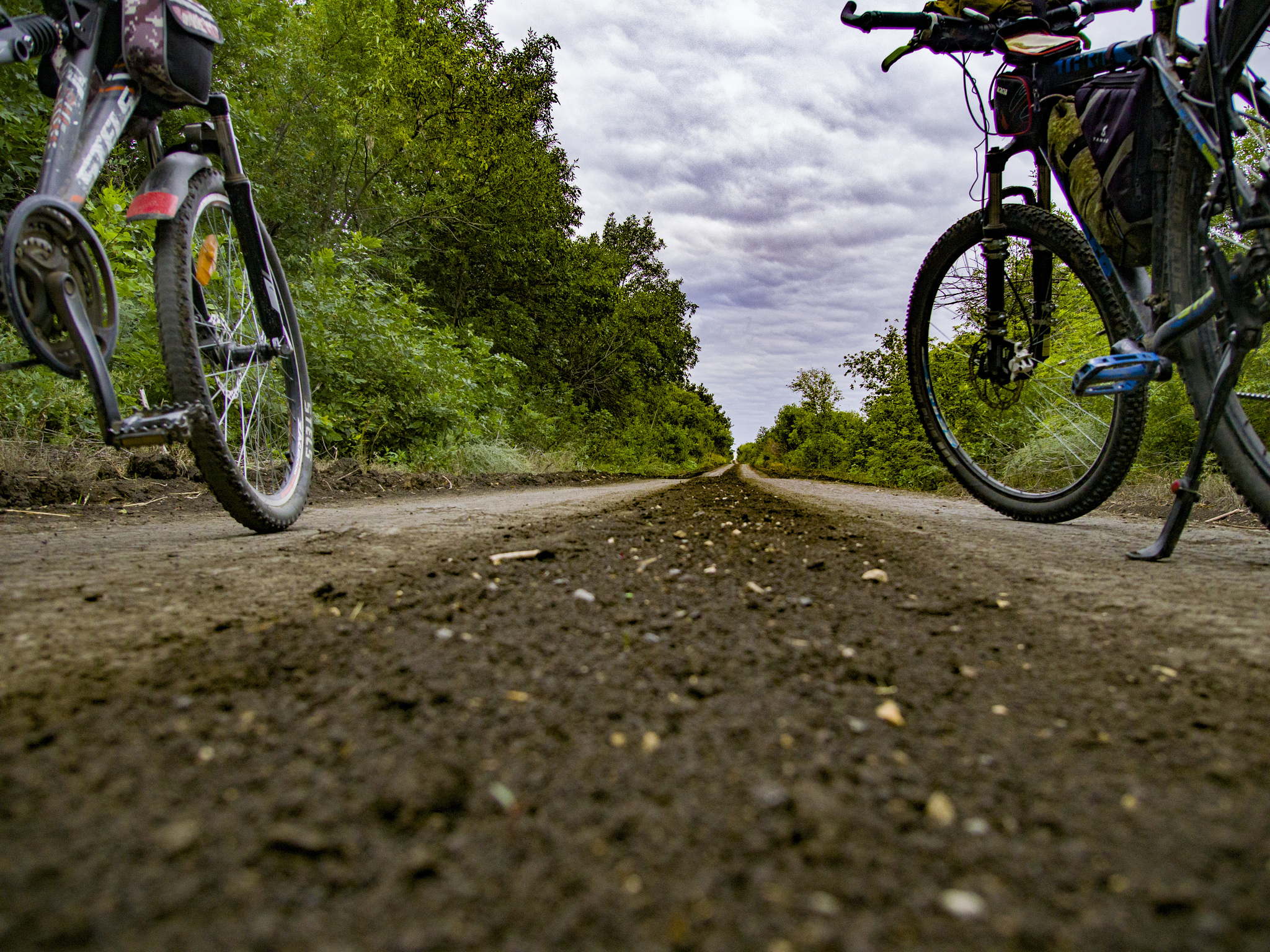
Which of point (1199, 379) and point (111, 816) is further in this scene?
point (1199, 379)

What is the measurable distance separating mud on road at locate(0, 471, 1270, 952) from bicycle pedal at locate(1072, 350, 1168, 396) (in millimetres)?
1279

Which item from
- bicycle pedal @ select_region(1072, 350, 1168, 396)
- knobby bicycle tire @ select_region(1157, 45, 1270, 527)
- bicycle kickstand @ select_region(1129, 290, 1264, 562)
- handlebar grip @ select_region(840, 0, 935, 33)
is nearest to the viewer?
bicycle kickstand @ select_region(1129, 290, 1264, 562)

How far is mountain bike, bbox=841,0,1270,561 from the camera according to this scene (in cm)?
178

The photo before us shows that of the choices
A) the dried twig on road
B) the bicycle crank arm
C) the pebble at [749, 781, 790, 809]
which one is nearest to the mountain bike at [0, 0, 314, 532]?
the bicycle crank arm

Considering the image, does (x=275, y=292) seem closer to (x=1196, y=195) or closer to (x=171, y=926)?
(x=171, y=926)

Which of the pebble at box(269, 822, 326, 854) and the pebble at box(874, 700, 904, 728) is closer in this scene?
the pebble at box(269, 822, 326, 854)

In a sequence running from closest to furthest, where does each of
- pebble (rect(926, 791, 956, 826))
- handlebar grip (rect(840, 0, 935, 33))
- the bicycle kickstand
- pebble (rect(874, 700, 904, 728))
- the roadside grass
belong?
pebble (rect(926, 791, 956, 826))
pebble (rect(874, 700, 904, 728))
the bicycle kickstand
handlebar grip (rect(840, 0, 935, 33))
the roadside grass

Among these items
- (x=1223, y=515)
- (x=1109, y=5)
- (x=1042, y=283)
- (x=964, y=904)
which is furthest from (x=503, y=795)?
(x=1223, y=515)

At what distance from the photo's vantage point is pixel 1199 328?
6.47ft

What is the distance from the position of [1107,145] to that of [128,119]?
A: 3.37 m

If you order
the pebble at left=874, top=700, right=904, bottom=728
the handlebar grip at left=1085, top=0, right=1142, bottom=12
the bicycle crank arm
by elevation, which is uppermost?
the handlebar grip at left=1085, top=0, right=1142, bottom=12

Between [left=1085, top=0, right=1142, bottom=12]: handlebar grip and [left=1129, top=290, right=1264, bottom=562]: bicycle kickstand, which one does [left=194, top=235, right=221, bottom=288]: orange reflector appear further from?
[left=1085, top=0, right=1142, bottom=12]: handlebar grip

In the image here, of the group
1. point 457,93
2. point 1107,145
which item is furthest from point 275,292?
point 457,93

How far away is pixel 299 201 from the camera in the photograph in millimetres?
11000
